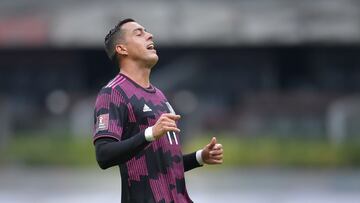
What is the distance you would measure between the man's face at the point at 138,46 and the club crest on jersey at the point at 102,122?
19.2 inches

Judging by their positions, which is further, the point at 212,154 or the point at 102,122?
the point at 212,154

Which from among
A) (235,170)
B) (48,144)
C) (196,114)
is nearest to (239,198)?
(235,170)

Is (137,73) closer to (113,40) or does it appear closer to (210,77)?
(113,40)

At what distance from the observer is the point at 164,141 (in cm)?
678

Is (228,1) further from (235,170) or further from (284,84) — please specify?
(235,170)

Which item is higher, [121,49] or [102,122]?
[121,49]

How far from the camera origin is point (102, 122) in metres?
6.50

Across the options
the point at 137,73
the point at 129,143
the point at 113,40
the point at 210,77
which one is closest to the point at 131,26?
the point at 113,40

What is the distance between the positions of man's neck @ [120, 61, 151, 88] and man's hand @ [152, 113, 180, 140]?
2.13 ft

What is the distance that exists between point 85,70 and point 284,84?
6.36 meters

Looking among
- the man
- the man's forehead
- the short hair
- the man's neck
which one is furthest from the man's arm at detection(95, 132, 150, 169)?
the man's forehead

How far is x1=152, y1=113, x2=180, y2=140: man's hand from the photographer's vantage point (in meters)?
6.19

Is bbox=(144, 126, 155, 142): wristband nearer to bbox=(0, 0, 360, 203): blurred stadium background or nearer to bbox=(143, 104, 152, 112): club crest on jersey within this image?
bbox=(143, 104, 152, 112): club crest on jersey

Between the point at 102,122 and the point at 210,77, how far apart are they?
29.8 meters
